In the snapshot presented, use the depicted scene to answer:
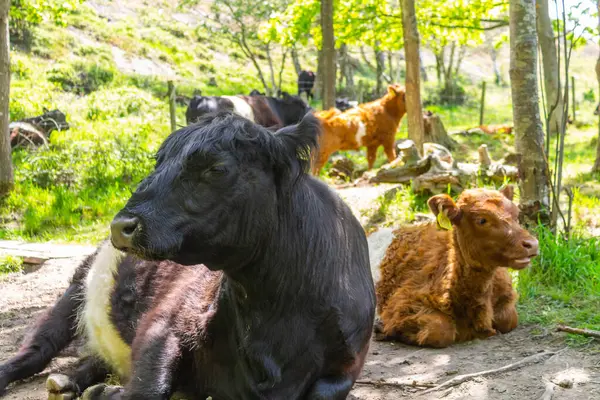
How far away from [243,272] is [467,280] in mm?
2677

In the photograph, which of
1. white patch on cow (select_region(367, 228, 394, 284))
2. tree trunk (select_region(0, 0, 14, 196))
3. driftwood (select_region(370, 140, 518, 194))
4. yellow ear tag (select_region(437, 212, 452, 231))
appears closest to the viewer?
yellow ear tag (select_region(437, 212, 452, 231))

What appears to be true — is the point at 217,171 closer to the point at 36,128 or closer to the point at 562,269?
the point at 562,269

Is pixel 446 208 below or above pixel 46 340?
above

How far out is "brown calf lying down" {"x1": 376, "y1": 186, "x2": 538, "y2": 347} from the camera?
493cm

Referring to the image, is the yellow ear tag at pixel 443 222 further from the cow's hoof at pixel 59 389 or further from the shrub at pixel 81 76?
the shrub at pixel 81 76

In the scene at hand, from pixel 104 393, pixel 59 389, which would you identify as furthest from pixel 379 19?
pixel 104 393

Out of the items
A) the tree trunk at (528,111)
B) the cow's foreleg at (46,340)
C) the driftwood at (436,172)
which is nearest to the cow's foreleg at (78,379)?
the cow's foreleg at (46,340)

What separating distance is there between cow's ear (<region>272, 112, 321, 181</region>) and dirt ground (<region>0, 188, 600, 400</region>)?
1.56 metres

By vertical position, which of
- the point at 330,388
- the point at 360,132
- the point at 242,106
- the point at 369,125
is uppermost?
the point at 242,106

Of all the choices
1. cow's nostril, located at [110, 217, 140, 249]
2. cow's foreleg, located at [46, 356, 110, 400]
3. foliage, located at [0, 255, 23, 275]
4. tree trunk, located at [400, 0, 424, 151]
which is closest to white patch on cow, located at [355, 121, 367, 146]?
tree trunk, located at [400, 0, 424, 151]

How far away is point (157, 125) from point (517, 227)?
12.4 metres

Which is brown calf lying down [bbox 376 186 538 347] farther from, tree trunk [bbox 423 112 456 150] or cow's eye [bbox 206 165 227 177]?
tree trunk [bbox 423 112 456 150]

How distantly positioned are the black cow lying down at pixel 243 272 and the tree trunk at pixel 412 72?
327 inches

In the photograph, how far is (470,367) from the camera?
4.46m
